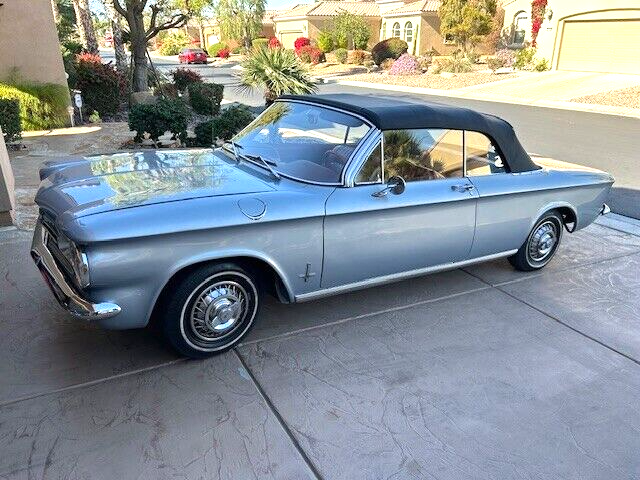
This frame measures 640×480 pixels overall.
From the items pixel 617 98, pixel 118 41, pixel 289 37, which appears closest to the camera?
pixel 118 41

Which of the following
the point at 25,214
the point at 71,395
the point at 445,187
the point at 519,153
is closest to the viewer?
the point at 71,395

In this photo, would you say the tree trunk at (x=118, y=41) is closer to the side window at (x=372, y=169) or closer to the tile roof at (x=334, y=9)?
the side window at (x=372, y=169)

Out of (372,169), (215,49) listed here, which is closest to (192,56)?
(215,49)

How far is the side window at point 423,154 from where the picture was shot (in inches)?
144

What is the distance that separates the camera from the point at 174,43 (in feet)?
192

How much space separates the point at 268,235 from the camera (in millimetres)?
3105

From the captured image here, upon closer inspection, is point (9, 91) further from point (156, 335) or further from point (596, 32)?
point (596, 32)

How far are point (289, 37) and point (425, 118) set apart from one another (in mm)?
48193

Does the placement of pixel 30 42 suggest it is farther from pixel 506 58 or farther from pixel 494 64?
pixel 506 58

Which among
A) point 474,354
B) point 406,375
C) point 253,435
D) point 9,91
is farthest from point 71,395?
point 9,91

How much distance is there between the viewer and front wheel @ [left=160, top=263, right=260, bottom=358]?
2996 millimetres

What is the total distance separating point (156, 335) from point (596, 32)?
27.8 m

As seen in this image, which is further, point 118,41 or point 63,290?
point 118,41

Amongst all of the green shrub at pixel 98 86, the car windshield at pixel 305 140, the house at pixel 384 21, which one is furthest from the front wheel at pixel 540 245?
the house at pixel 384 21
